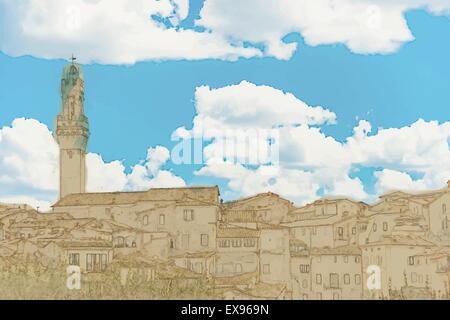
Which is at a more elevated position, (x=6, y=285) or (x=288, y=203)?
(x=288, y=203)

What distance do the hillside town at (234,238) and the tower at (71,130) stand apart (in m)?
0.02

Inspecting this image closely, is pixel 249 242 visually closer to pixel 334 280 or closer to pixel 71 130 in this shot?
pixel 334 280

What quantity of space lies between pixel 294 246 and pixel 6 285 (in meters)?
4.85

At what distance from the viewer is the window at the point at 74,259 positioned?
17078 millimetres

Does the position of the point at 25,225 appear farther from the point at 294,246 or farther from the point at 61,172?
the point at 294,246

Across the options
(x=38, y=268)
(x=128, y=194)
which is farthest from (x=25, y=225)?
(x=128, y=194)

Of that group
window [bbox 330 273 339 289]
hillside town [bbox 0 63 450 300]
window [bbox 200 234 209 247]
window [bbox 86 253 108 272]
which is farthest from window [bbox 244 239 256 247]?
window [bbox 86 253 108 272]

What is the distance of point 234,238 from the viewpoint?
56.1 feet

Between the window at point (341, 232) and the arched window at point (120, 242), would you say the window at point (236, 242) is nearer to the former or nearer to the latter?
the window at point (341, 232)

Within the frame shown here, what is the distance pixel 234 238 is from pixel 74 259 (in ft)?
8.89

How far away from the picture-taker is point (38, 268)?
1716 cm

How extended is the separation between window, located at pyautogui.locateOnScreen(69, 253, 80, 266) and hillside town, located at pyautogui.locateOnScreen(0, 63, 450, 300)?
0.06 ft
